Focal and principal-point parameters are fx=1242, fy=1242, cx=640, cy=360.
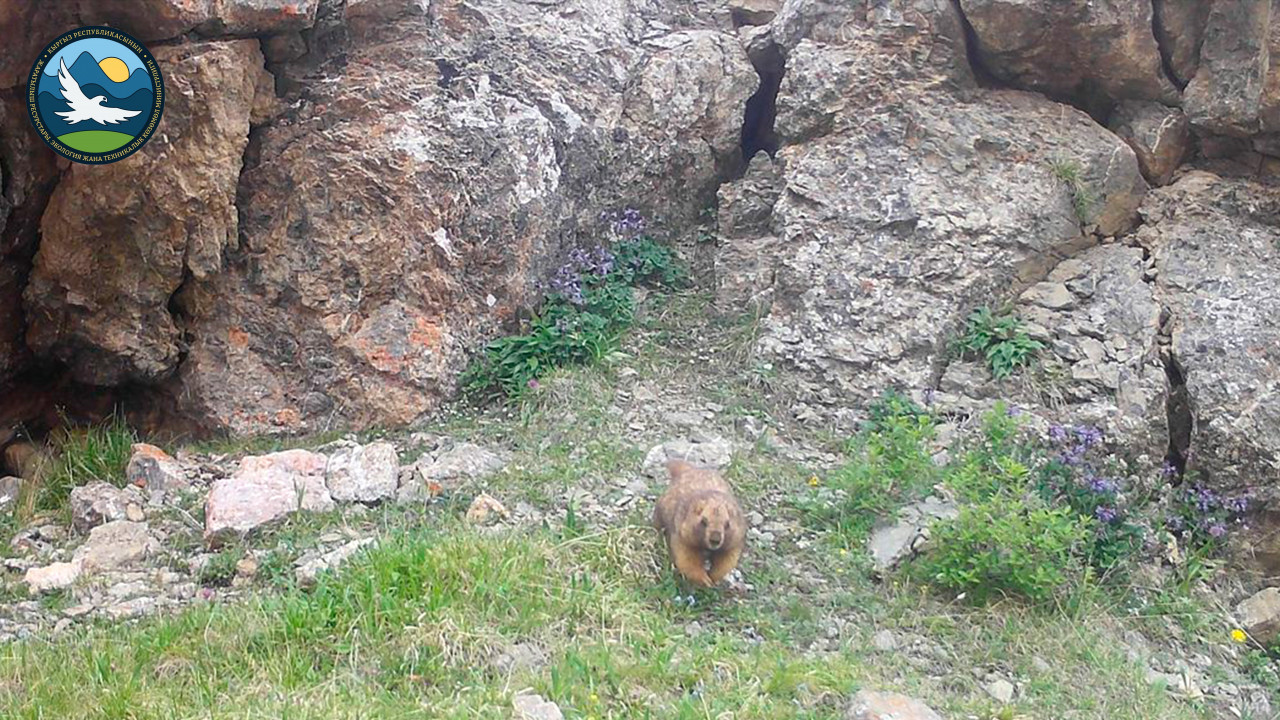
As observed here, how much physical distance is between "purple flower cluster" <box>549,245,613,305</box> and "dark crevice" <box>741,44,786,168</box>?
1351mm

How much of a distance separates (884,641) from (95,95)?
4.82m

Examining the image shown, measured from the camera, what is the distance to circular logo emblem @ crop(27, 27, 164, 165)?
6.39 m

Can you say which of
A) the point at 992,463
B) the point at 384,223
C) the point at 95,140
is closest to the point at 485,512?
the point at 384,223

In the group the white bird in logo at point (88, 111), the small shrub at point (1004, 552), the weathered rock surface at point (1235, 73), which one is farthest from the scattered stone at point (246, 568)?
the weathered rock surface at point (1235, 73)

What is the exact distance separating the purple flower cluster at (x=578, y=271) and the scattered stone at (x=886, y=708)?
3451 millimetres

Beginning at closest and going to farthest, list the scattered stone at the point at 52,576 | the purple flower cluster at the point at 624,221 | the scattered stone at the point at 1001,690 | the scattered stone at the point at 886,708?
the scattered stone at the point at 886,708, the scattered stone at the point at 1001,690, the scattered stone at the point at 52,576, the purple flower cluster at the point at 624,221

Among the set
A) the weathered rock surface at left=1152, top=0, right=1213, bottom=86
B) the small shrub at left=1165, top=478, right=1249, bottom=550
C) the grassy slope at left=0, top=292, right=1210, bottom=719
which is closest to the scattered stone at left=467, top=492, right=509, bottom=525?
the grassy slope at left=0, top=292, right=1210, bottom=719

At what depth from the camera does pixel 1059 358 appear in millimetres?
6680

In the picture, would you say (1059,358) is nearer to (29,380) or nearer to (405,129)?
(405,129)

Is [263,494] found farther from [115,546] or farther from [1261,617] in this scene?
[1261,617]

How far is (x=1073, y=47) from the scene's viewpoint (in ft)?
23.9

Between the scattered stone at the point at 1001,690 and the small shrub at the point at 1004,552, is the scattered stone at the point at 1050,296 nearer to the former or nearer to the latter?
the small shrub at the point at 1004,552

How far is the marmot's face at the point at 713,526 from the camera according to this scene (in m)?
5.15

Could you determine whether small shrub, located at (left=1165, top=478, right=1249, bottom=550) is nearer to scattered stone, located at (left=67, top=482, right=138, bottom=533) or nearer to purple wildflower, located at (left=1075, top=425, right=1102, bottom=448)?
purple wildflower, located at (left=1075, top=425, right=1102, bottom=448)
